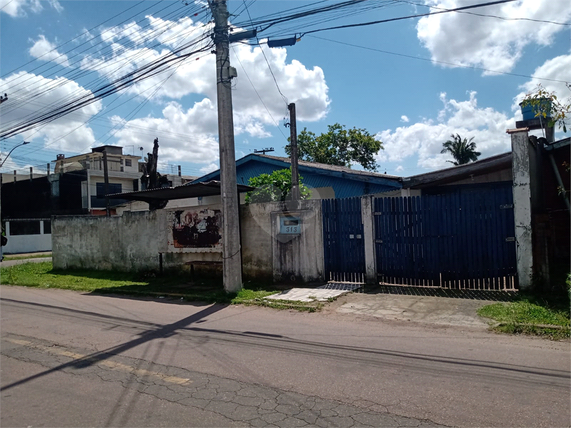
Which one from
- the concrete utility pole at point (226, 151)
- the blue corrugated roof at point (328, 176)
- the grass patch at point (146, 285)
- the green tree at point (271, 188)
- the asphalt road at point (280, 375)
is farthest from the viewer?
the blue corrugated roof at point (328, 176)

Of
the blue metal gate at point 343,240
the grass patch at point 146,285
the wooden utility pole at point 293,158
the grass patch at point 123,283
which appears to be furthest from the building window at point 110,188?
the blue metal gate at point 343,240

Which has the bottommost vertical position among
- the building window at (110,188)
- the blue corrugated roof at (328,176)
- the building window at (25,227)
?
the building window at (25,227)

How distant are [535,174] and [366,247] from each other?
4498mm

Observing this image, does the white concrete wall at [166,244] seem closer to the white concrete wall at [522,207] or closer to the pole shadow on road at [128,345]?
the pole shadow on road at [128,345]

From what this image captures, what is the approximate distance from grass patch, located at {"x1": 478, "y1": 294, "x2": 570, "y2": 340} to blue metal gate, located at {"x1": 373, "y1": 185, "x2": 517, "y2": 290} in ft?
3.20

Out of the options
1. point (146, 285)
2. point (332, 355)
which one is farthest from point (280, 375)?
point (146, 285)

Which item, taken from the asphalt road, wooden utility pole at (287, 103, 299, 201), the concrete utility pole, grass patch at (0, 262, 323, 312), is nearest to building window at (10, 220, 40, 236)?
grass patch at (0, 262, 323, 312)

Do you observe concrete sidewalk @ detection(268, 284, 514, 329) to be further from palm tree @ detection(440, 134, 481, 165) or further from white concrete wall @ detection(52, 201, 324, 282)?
palm tree @ detection(440, 134, 481, 165)

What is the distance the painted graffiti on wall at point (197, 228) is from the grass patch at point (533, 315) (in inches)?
269

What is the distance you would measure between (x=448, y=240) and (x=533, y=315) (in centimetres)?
254

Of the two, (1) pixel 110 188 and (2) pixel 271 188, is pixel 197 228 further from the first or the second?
(1) pixel 110 188

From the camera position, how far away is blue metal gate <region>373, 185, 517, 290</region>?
8.61 m

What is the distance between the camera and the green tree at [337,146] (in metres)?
37.2

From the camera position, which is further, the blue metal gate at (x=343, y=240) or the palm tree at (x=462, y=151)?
the palm tree at (x=462, y=151)
